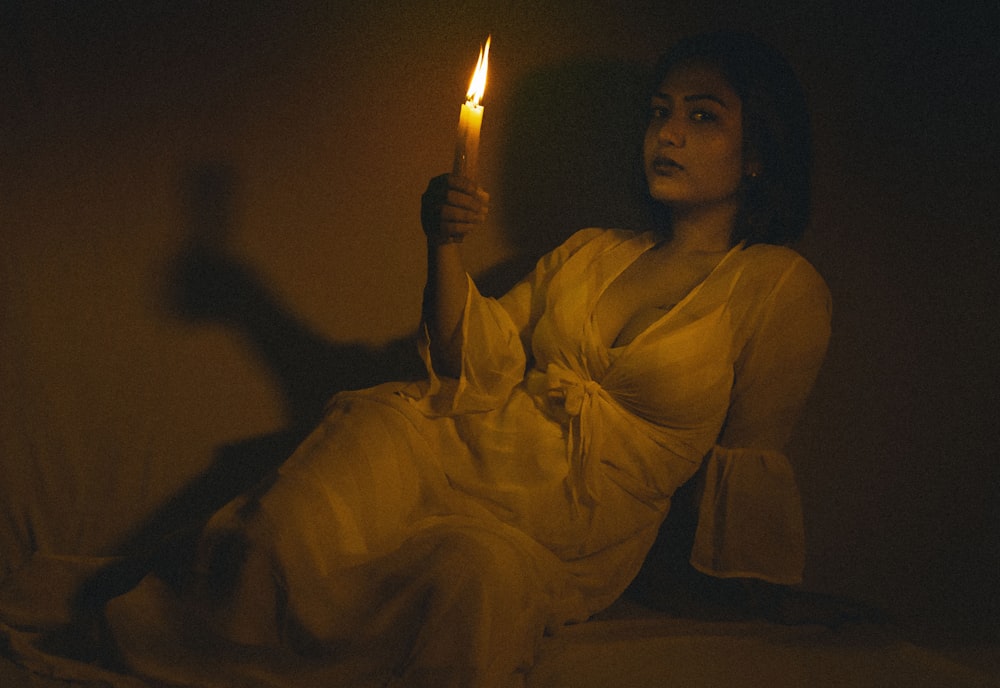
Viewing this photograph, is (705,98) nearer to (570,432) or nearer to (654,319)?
(654,319)

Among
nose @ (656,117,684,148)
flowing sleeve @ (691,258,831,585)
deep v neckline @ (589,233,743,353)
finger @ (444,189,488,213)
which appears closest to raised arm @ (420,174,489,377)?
finger @ (444,189,488,213)

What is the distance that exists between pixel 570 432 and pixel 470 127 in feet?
1.92

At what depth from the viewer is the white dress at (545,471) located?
1.61 metres

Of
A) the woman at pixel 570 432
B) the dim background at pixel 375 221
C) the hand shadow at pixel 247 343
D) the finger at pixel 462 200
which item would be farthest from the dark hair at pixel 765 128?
the hand shadow at pixel 247 343

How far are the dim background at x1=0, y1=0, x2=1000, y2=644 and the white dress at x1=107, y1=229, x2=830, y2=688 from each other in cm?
47

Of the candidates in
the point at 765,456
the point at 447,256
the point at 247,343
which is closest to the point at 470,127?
the point at 447,256

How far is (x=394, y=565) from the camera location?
1626 mm

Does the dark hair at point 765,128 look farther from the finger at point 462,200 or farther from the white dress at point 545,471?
the finger at point 462,200

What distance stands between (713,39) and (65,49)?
142cm

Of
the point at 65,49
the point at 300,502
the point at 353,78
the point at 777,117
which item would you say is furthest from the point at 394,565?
the point at 65,49

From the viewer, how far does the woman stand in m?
1.60

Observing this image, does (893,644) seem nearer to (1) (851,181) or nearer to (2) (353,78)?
(1) (851,181)

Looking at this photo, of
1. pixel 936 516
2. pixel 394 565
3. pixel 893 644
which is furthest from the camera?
pixel 936 516

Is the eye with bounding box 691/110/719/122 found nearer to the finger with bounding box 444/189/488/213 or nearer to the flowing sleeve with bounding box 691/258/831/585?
the flowing sleeve with bounding box 691/258/831/585
